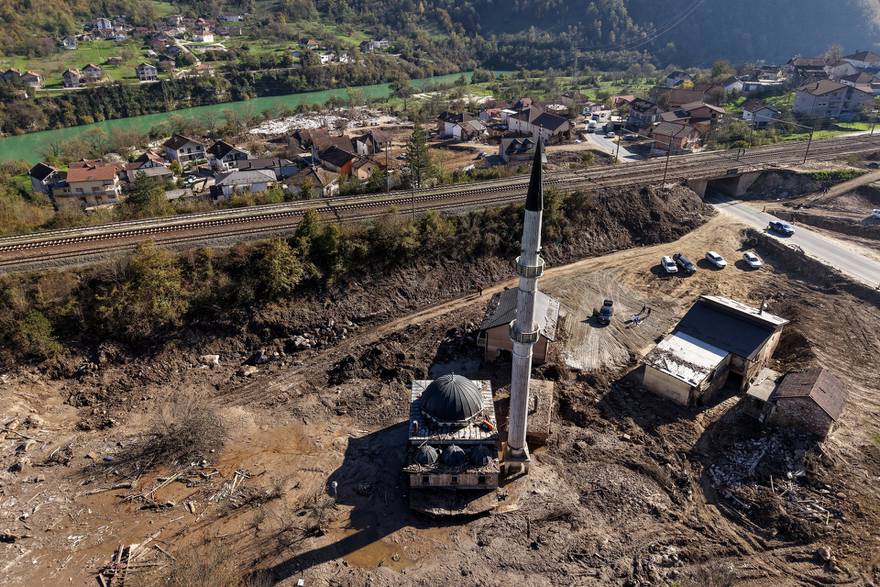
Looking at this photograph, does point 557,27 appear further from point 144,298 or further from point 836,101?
point 144,298

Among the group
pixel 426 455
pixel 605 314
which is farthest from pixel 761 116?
pixel 426 455

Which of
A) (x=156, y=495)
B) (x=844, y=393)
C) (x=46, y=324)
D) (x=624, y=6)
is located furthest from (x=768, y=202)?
(x=624, y=6)

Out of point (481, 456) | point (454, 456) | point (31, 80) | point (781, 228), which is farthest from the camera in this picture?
point (31, 80)

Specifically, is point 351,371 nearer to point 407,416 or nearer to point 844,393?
point 407,416

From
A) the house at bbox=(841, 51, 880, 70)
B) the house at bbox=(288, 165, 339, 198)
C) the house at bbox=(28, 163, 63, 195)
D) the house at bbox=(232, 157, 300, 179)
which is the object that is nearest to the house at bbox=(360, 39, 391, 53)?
the house at bbox=(232, 157, 300, 179)

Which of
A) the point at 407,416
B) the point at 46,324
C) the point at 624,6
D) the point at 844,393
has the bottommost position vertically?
the point at 407,416

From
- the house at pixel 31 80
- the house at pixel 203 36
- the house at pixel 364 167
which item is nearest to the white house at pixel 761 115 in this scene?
the house at pixel 364 167

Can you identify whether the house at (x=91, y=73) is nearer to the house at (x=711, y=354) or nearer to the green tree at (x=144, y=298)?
the green tree at (x=144, y=298)
